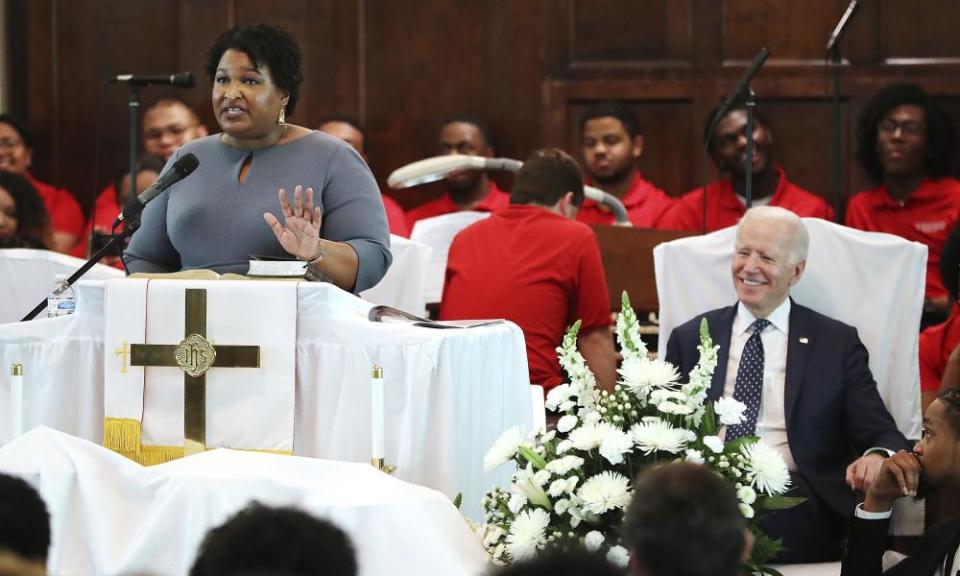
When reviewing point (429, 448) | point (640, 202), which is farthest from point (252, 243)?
point (640, 202)

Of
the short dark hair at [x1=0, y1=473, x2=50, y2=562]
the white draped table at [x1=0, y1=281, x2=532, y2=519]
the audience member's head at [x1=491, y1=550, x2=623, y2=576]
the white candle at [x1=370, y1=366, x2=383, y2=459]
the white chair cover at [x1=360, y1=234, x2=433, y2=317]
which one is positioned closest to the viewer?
the audience member's head at [x1=491, y1=550, x2=623, y2=576]

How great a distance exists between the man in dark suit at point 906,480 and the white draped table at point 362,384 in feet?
2.74

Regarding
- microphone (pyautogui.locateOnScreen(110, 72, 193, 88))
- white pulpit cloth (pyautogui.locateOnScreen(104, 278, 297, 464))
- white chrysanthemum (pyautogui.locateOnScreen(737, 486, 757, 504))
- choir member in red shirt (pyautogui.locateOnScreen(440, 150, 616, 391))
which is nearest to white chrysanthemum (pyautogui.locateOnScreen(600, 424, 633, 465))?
white chrysanthemum (pyautogui.locateOnScreen(737, 486, 757, 504))

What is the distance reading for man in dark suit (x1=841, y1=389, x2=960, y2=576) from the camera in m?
3.27

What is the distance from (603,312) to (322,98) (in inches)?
121

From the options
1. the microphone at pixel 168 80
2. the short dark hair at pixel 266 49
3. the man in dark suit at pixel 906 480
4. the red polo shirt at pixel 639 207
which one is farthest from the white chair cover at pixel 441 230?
the man in dark suit at pixel 906 480

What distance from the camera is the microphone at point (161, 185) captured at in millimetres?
3240

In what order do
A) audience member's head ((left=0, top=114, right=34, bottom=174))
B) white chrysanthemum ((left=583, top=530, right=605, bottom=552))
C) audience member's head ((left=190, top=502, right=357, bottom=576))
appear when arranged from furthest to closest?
audience member's head ((left=0, top=114, right=34, bottom=174)), white chrysanthemum ((left=583, top=530, right=605, bottom=552)), audience member's head ((left=190, top=502, right=357, bottom=576))

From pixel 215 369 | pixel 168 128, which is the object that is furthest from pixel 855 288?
pixel 168 128

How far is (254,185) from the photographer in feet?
11.5

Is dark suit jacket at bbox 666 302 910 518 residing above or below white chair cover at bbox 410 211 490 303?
below

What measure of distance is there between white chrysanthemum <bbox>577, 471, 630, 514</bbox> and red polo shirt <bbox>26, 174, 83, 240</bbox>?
16.4 feet

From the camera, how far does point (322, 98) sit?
7.24 metres

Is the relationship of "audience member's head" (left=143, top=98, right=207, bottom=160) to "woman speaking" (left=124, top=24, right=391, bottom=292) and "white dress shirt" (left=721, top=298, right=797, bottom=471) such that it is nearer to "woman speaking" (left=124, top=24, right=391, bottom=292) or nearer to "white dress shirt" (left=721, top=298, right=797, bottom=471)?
"woman speaking" (left=124, top=24, right=391, bottom=292)
